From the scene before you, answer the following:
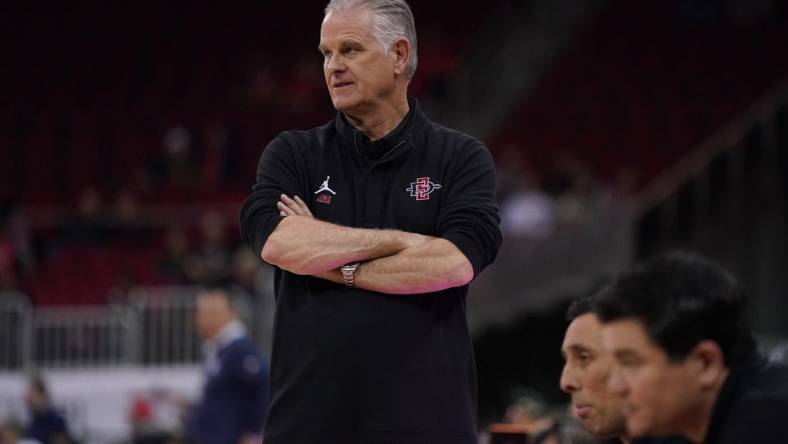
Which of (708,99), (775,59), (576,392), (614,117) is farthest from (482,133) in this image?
(576,392)

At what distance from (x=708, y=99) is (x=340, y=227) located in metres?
18.6

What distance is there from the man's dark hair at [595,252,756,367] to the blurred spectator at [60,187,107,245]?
16550 mm

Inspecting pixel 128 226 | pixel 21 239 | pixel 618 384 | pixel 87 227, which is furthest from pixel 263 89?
pixel 618 384

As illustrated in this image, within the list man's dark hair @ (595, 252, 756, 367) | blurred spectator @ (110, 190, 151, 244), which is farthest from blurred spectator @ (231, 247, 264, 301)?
man's dark hair @ (595, 252, 756, 367)

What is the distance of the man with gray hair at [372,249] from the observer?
395cm

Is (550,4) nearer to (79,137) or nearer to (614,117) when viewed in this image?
(614,117)

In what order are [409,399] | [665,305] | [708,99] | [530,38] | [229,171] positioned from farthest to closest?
1. [530,38]
2. [708,99]
3. [229,171]
4. [409,399]
5. [665,305]

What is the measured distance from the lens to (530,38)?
2341 cm

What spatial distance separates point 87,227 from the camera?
1870 cm

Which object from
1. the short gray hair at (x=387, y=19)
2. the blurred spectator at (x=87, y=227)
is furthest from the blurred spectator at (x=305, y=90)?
the short gray hair at (x=387, y=19)

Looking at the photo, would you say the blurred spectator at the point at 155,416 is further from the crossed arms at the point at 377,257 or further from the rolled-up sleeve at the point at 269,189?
the crossed arms at the point at 377,257

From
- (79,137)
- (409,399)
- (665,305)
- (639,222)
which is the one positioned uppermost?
(79,137)

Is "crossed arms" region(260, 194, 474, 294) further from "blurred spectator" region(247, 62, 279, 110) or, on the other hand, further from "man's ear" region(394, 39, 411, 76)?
"blurred spectator" region(247, 62, 279, 110)

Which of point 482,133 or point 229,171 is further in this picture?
point 482,133
